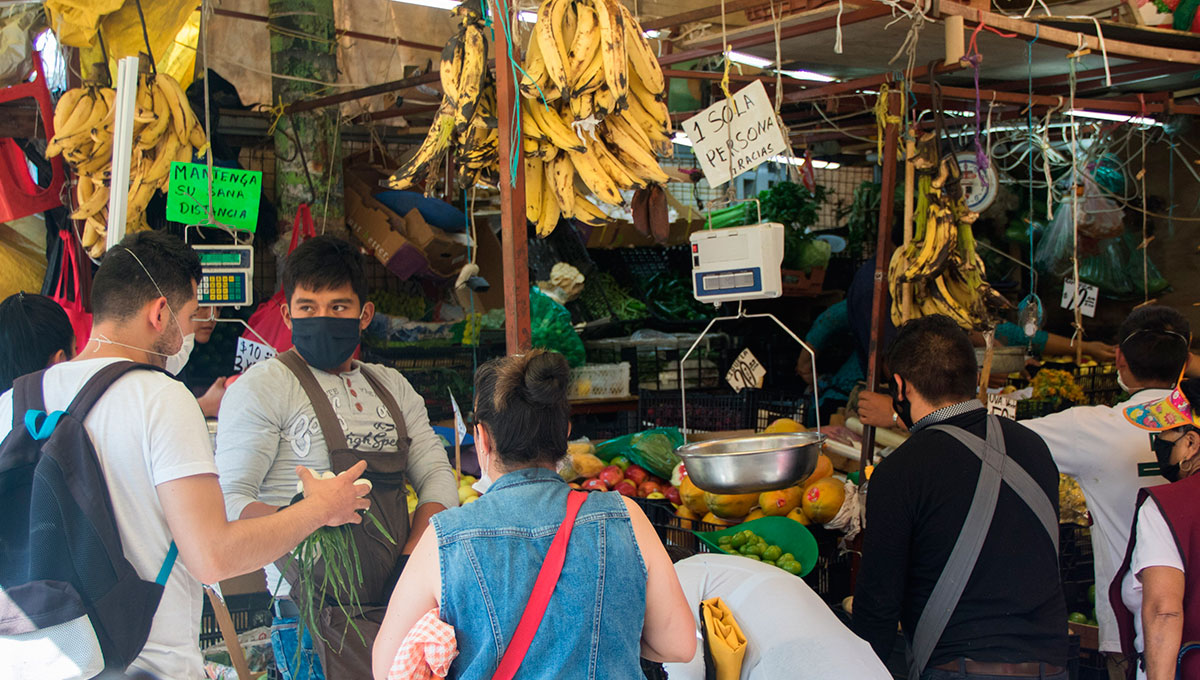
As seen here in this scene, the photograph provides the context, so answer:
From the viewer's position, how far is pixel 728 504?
3465 millimetres

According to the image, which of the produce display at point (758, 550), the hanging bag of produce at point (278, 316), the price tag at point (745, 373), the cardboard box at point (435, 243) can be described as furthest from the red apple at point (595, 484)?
the cardboard box at point (435, 243)

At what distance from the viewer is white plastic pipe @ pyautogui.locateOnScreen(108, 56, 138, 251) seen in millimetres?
2350

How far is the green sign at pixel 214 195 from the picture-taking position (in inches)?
122

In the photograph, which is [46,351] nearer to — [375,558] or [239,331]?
[375,558]

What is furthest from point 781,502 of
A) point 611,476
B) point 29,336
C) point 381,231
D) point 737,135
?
point 381,231

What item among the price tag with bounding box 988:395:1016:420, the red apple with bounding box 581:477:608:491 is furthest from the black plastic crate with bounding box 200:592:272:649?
the price tag with bounding box 988:395:1016:420

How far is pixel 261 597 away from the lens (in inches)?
123

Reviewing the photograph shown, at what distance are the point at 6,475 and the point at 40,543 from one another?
15 centimetres

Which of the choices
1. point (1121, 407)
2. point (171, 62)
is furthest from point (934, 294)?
point (171, 62)

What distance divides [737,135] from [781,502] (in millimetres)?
1384

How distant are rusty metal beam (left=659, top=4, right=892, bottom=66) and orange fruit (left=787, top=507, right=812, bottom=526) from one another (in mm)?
1750

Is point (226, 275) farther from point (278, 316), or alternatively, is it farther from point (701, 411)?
point (701, 411)

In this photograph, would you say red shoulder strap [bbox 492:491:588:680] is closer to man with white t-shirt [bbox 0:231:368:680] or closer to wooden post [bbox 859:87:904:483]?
man with white t-shirt [bbox 0:231:368:680]

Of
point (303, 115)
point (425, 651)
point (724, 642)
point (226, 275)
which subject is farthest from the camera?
point (303, 115)
